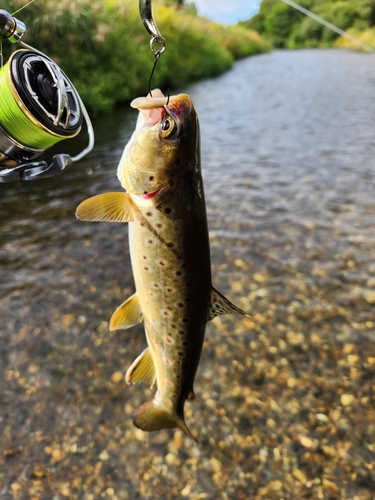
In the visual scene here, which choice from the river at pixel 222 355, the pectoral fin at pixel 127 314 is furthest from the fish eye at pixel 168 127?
the river at pixel 222 355

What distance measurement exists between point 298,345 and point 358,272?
1.41m

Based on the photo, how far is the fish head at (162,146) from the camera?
1768mm

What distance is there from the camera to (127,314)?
2230mm

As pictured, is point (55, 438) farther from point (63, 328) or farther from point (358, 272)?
point (358, 272)

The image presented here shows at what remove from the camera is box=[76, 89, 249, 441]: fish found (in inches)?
70.9

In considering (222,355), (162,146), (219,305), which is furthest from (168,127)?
(222,355)

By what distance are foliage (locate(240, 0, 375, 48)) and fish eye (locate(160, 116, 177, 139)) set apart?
2417 inches

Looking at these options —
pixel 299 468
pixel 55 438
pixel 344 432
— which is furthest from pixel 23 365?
pixel 344 432

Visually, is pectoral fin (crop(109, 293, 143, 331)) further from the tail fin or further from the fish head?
the fish head

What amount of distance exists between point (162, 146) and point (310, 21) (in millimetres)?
77981

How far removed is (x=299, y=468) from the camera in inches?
105

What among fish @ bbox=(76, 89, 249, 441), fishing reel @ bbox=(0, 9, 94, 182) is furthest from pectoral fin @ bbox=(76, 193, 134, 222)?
fishing reel @ bbox=(0, 9, 94, 182)

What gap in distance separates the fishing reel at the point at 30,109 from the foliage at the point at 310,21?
200 ft

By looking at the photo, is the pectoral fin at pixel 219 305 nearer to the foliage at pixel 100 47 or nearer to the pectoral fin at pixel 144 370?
the pectoral fin at pixel 144 370
